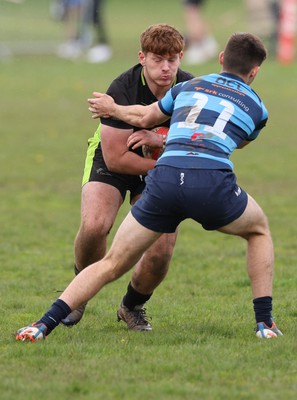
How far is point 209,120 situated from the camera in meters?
6.31

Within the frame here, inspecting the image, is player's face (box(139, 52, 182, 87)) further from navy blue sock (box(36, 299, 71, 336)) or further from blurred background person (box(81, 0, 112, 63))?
blurred background person (box(81, 0, 112, 63))

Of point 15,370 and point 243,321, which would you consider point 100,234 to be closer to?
point 243,321

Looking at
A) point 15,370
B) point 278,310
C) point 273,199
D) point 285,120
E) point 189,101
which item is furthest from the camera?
point 285,120

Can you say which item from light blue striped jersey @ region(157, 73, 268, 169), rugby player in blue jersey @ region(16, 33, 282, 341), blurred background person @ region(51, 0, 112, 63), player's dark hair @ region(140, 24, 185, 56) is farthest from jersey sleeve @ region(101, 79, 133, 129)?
blurred background person @ region(51, 0, 112, 63)

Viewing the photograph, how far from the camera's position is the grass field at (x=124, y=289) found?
5621mm

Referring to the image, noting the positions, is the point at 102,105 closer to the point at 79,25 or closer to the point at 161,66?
the point at 161,66

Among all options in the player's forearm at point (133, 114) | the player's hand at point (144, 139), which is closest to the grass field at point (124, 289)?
the player's hand at point (144, 139)

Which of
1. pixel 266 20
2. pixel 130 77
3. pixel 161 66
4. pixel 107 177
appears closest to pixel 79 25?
pixel 266 20

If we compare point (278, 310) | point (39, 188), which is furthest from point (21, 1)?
point (278, 310)

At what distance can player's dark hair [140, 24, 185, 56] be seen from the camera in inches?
269

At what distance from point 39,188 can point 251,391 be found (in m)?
8.91

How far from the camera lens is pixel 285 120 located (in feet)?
65.6

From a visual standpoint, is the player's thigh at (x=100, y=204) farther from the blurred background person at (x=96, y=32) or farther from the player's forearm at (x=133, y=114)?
the blurred background person at (x=96, y=32)

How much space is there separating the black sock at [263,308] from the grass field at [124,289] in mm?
166
